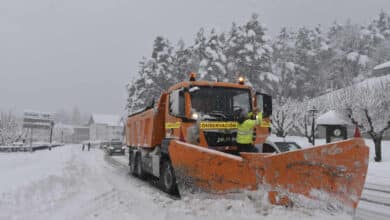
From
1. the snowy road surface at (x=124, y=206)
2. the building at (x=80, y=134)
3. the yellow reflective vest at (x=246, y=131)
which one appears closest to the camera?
the snowy road surface at (x=124, y=206)

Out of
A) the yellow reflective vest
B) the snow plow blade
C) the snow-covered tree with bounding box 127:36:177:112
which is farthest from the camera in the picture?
the snow-covered tree with bounding box 127:36:177:112

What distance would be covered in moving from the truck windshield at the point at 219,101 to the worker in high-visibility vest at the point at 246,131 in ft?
1.21

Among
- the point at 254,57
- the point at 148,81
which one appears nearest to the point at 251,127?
the point at 254,57

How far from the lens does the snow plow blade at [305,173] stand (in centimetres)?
521

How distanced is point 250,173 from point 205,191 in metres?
1.08

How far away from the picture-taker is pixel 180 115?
27.2 ft

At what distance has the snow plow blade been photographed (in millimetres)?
5215

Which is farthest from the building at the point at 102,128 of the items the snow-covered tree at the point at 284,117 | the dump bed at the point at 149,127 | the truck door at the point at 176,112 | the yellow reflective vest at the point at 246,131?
the yellow reflective vest at the point at 246,131

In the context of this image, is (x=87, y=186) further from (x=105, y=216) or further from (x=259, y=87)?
(x=259, y=87)

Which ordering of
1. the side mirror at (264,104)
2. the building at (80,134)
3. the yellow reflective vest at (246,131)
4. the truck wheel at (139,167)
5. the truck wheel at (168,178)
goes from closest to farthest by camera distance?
the yellow reflective vest at (246,131) < the truck wheel at (168,178) < the side mirror at (264,104) < the truck wheel at (139,167) < the building at (80,134)

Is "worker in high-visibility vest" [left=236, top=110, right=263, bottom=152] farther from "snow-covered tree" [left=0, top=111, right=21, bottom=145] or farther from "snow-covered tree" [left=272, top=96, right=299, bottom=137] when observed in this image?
"snow-covered tree" [left=0, top=111, right=21, bottom=145]

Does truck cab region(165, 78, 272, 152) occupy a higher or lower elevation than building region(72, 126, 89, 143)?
lower

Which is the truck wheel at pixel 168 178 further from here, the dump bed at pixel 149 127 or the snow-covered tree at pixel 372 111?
the snow-covered tree at pixel 372 111

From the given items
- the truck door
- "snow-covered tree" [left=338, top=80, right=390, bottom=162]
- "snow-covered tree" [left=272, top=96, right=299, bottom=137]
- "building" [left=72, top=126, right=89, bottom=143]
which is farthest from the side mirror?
"building" [left=72, top=126, right=89, bottom=143]
